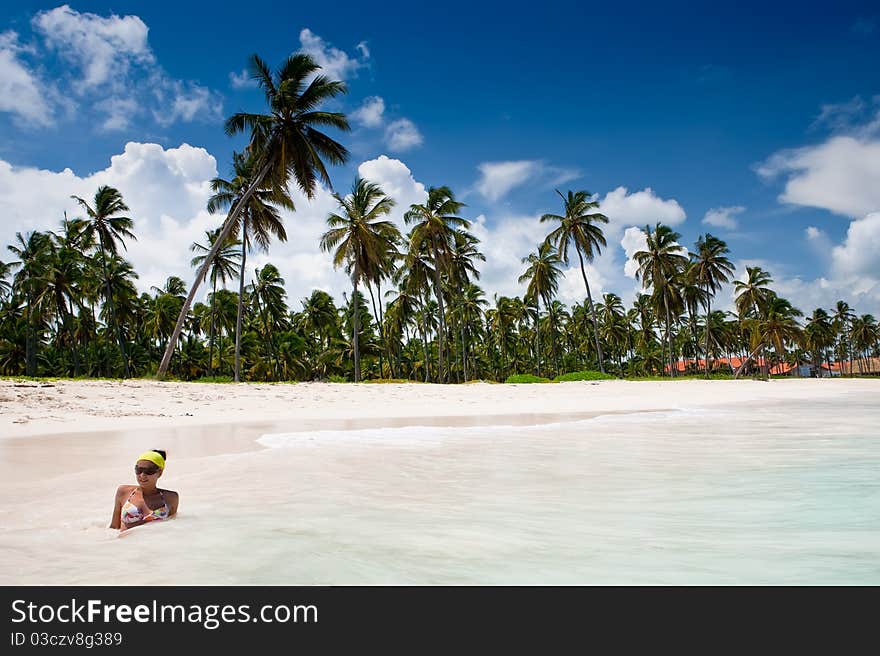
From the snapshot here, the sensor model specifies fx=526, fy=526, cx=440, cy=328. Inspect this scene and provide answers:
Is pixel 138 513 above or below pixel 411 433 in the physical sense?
above

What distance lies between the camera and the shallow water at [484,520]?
3.45 metres

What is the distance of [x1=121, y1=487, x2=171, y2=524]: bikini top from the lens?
4250 millimetres

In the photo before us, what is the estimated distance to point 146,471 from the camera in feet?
13.9

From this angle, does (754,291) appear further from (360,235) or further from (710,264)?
(360,235)

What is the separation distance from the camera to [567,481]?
6309 mm

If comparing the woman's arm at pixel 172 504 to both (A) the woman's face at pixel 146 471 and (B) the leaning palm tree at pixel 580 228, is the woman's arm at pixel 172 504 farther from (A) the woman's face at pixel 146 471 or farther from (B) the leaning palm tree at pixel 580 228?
(B) the leaning palm tree at pixel 580 228

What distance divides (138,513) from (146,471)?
1.21 ft

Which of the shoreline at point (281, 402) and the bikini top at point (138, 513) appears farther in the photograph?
the shoreline at point (281, 402)

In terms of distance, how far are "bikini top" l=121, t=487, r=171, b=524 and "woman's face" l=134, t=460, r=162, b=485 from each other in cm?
12

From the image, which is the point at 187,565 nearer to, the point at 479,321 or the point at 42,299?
the point at 42,299

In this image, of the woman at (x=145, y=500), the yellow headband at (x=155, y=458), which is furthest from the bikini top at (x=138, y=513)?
the yellow headband at (x=155, y=458)

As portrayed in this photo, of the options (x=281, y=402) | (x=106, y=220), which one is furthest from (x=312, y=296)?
(x=281, y=402)
